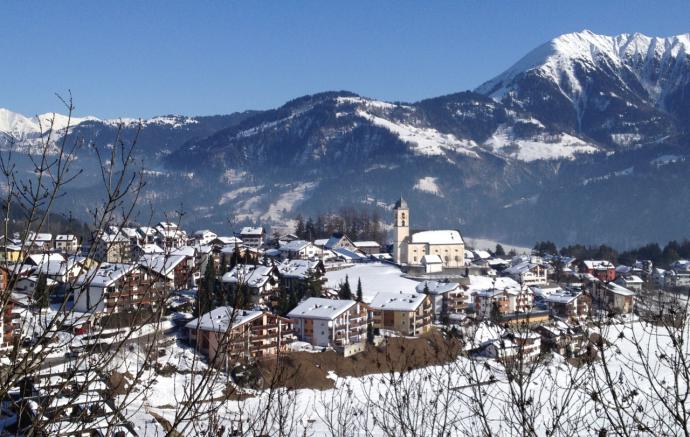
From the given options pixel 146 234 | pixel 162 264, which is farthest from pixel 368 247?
pixel 162 264

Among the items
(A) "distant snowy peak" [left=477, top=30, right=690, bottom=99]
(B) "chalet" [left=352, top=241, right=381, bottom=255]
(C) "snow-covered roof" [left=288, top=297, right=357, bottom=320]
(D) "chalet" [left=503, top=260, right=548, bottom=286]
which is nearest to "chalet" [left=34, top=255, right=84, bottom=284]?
(C) "snow-covered roof" [left=288, top=297, right=357, bottom=320]

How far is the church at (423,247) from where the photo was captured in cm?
3625

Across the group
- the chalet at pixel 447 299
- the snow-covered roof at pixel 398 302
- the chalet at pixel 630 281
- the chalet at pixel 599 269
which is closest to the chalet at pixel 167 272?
the snow-covered roof at pixel 398 302

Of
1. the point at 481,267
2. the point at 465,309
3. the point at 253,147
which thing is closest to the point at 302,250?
the point at 481,267

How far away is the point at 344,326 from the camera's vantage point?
1991 cm

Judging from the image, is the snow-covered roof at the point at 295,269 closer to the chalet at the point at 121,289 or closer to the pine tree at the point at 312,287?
the pine tree at the point at 312,287

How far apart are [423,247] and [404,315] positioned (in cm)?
1591

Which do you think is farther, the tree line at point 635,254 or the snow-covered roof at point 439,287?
the tree line at point 635,254

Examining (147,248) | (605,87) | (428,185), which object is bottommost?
(428,185)

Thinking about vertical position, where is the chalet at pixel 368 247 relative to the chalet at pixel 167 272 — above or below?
below

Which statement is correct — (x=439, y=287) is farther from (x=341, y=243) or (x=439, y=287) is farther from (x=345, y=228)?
(x=345, y=228)

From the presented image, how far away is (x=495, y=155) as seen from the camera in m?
129

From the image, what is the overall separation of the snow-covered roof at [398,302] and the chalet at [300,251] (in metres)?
12.6

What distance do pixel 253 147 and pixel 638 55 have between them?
11201 cm
